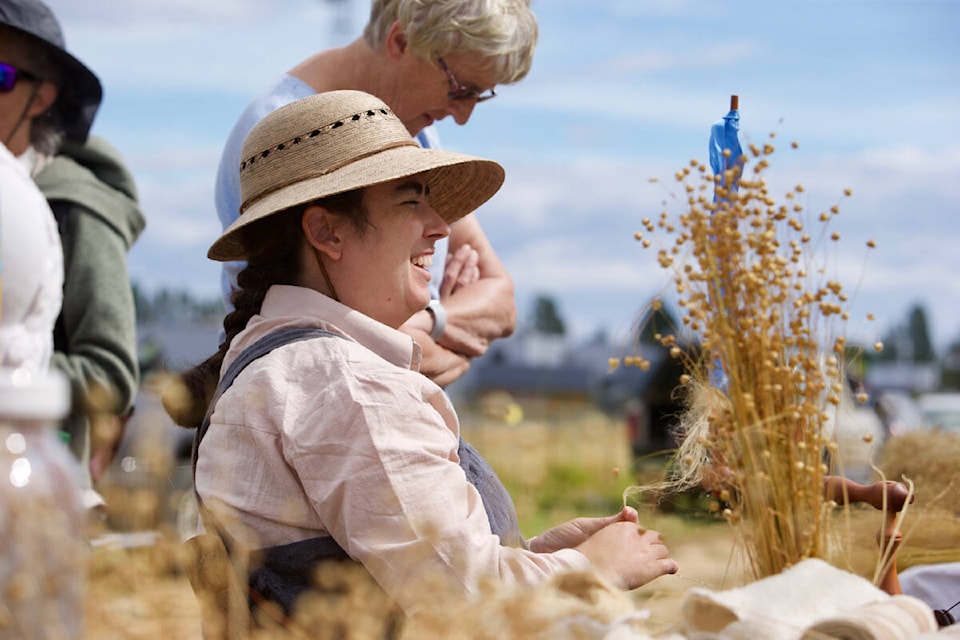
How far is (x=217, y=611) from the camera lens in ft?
6.41

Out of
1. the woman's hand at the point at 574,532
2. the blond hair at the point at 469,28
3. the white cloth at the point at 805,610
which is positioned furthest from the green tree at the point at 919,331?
the white cloth at the point at 805,610

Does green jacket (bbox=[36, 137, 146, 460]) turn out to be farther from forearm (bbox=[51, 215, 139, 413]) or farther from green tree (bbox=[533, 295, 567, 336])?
green tree (bbox=[533, 295, 567, 336])

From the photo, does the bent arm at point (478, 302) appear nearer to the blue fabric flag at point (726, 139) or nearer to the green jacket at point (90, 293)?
the green jacket at point (90, 293)

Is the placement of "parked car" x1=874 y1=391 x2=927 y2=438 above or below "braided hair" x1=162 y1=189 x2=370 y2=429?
below

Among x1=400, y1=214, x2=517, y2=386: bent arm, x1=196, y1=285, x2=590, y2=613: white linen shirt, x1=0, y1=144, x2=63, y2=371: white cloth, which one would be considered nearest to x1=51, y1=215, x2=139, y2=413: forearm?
x1=400, y1=214, x2=517, y2=386: bent arm

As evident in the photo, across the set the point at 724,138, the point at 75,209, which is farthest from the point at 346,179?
the point at 75,209

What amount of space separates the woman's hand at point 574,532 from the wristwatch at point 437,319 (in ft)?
3.15

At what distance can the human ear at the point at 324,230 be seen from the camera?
232cm

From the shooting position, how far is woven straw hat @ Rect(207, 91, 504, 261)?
2.27m

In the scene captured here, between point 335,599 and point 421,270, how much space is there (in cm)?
81

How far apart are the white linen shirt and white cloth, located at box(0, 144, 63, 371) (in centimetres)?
43

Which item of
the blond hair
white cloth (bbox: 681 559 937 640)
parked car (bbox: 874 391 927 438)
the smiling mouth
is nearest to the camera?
white cloth (bbox: 681 559 937 640)

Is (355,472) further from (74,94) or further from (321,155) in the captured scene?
(74,94)

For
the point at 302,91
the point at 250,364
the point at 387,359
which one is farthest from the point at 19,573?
the point at 302,91
